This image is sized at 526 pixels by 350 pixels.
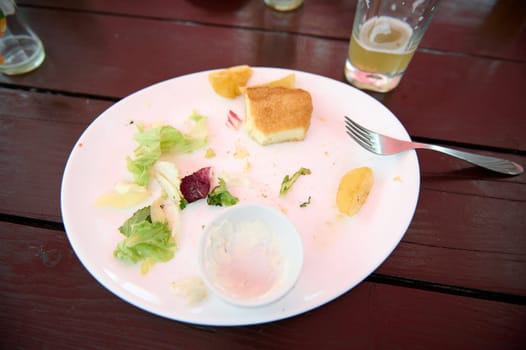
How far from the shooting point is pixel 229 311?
27.1 inches

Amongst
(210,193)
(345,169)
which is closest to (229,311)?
(210,193)

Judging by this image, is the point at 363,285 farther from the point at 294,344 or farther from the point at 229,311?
the point at 229,311

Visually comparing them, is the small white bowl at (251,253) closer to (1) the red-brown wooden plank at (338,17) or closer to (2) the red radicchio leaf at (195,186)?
(2) the red radicchio leaf at (195,186)

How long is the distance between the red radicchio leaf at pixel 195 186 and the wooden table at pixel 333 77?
0.91ft

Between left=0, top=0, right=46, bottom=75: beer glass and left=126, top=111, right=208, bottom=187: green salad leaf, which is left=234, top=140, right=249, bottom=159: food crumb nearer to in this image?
left=126, top=111, right=208, bottom=187: green salad leaf

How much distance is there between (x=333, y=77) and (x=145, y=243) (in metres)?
0.81

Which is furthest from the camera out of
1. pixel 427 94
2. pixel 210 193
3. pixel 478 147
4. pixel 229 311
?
pixel 427 94

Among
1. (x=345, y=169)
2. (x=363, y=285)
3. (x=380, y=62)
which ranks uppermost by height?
(x=380, y=62)

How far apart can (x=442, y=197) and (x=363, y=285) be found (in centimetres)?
34

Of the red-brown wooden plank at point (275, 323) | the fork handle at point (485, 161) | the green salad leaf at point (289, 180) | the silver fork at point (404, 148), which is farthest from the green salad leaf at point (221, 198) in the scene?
the fork handle at point (485, 161)

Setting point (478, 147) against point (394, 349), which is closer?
point (394, 349)

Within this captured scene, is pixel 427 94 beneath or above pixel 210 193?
above

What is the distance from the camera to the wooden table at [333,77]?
731mm

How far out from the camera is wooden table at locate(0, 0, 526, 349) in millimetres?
731
